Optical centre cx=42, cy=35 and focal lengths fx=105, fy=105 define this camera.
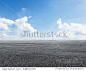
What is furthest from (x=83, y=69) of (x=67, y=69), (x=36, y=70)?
(x=36, y=70)

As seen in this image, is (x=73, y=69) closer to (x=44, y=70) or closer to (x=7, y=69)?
(x=44, y=70)

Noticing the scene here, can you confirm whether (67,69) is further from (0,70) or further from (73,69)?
(0,70)

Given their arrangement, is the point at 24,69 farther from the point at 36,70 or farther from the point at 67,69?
the point at 67,69

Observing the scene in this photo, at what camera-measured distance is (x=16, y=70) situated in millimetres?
8055

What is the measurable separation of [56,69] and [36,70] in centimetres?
156

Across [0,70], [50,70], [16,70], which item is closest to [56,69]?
[50,70]

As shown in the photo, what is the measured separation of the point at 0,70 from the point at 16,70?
4.12 feet

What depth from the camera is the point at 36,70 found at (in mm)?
8039

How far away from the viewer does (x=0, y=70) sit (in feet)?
26.6

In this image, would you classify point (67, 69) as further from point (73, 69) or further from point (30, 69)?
point (30, 69)

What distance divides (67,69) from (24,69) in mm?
3328

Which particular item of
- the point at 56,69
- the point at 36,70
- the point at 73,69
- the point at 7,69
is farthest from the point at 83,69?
the point at 7,69

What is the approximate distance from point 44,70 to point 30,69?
43.5 inches

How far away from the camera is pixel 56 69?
8.18 meters
